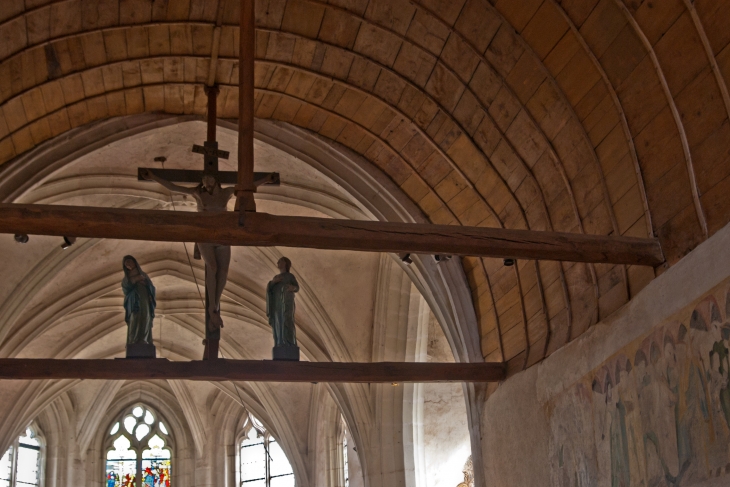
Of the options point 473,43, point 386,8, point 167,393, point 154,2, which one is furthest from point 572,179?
point 167,393

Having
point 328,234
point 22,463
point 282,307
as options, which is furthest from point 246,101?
point 22,463

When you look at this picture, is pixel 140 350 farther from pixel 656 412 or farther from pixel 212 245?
pixel 656 412

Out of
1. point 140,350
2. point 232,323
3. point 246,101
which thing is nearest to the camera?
point 246,101

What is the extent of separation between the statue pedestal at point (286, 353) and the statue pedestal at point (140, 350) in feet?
4.83

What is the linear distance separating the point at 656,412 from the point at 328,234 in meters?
3.28

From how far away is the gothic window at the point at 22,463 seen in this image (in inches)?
835

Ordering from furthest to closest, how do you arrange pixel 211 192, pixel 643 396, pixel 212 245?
pixel 212 245 → pixel 211 192 → pixel 643 396

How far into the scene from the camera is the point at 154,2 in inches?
418

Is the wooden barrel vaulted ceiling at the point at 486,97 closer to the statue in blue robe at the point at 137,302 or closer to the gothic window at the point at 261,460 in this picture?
the statue in blue robe at the point at 137,302

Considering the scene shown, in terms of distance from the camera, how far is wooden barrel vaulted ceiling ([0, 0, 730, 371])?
8.21m

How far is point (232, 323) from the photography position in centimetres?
2016

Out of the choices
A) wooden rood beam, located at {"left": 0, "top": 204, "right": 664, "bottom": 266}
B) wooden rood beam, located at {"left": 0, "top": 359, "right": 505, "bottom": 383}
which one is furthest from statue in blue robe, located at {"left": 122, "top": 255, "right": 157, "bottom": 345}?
wooden rood beam, located at {"left": 0, "top": 204, "right": 664, "bottom": 266}

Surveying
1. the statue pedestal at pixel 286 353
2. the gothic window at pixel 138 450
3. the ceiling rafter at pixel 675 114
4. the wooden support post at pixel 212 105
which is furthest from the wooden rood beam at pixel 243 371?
the gothic window at pixel 138 450

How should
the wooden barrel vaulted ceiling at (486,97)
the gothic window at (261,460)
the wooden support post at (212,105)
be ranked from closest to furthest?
1. the wooden barrel vaulted ceiling at (486,97)
2. the wooden support post at (212,105)
3. the gothic window at (261,460)
